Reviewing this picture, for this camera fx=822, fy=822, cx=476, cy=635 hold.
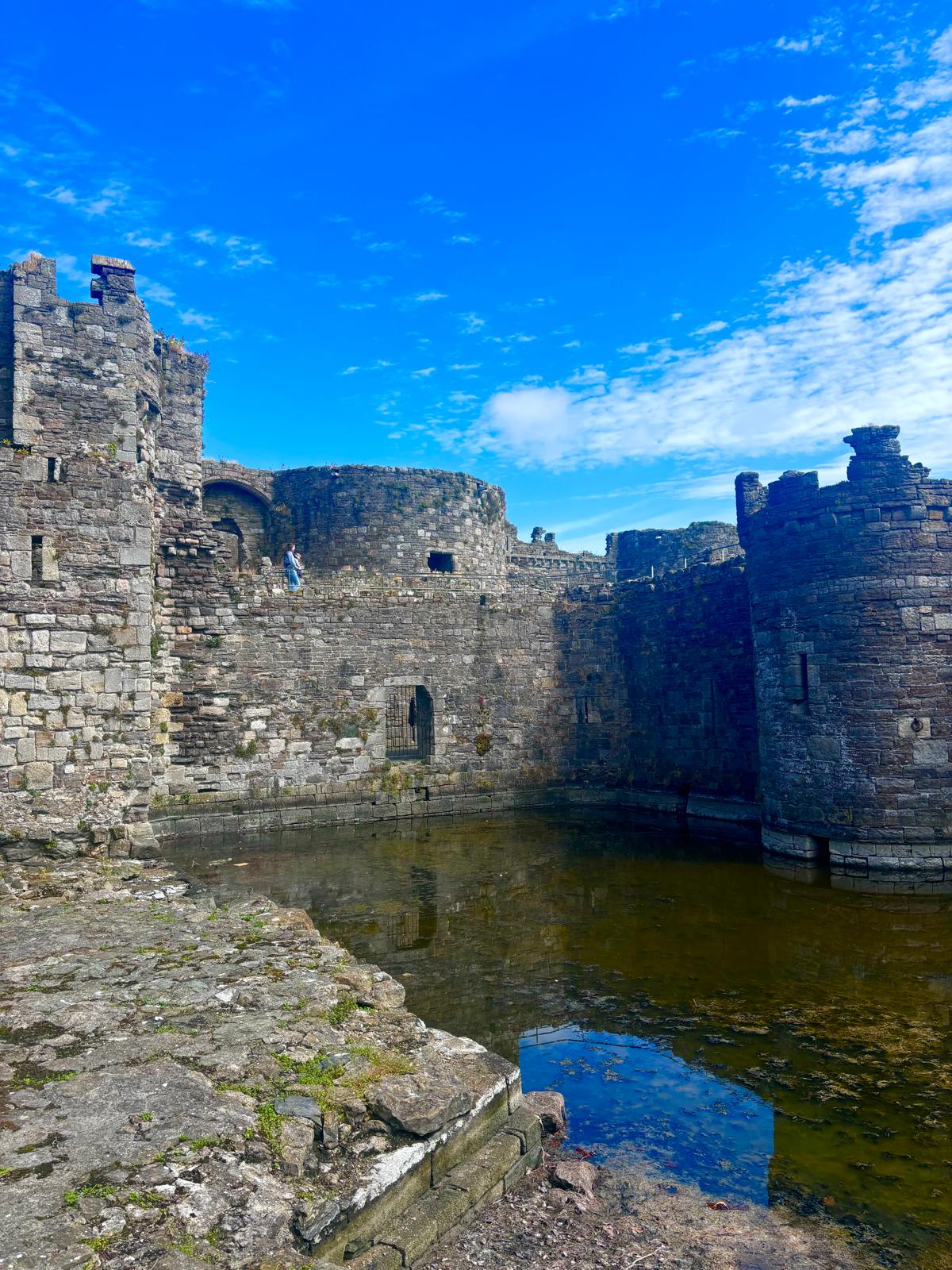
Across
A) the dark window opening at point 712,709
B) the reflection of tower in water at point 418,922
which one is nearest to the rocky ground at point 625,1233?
the reflection of tower in water at point 418,922

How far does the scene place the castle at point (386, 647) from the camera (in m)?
9.62

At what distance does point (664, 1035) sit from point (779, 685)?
7.67 m

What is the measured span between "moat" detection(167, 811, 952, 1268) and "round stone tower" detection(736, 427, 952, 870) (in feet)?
2.83

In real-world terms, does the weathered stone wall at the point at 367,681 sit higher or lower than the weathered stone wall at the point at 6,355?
lower

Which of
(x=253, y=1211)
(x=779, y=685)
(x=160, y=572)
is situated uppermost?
(x=160, y=572)

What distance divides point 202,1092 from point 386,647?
42.4 ft

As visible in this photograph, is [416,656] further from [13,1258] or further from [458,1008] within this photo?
[13,1258]

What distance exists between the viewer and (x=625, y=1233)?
417 centimetres

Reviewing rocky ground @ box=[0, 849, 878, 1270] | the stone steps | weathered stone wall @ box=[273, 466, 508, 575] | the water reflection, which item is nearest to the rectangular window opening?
rocky ground @ box=[0, 849, 878, 1270]

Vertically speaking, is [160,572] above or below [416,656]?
above

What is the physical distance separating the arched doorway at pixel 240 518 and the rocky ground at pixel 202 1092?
17.1 meters

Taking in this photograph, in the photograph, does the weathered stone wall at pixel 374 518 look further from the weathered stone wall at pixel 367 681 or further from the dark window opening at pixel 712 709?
the dark window opening at pixel 712 709

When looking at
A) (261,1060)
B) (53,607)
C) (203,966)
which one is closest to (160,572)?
(53,607)

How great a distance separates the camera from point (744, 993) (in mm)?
7395
